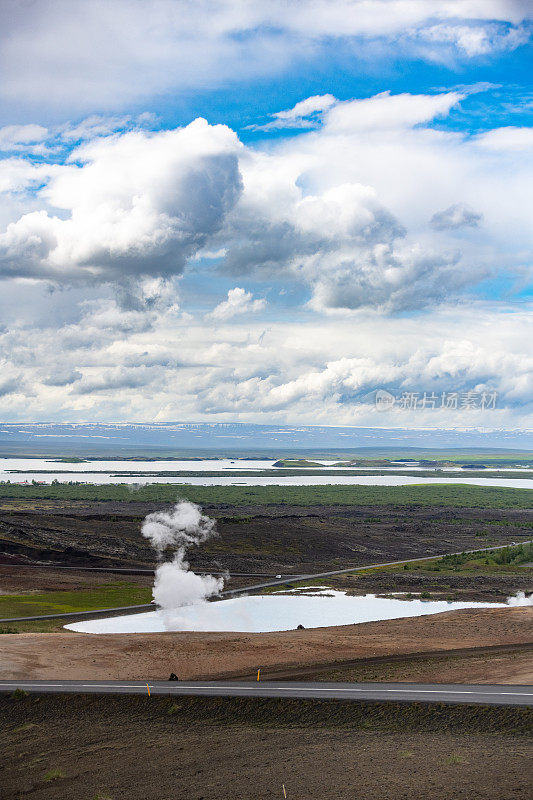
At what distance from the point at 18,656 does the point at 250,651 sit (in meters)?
16.0

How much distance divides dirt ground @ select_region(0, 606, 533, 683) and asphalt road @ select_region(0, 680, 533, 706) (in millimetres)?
2446

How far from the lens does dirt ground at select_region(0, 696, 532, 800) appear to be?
26344mm

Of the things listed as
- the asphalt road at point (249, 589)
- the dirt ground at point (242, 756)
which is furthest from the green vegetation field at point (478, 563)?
the dirt ground at point (242, 756)

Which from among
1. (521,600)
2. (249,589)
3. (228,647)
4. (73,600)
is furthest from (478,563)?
(228,647)

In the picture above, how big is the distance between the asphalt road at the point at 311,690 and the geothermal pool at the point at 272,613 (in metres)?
23.1

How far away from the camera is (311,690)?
38.6 metres

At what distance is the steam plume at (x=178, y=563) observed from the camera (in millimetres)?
79688

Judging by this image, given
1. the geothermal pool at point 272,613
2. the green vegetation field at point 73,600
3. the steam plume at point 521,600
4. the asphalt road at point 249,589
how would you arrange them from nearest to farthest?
the geothermal pool at point 272,613 < the asphalt road at point 249,589 < the green vegetation field at point 73,600 < the steam plume at point 521,600

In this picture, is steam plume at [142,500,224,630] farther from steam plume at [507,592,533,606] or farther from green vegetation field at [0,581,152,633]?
steam plume at [507,592,533,606]

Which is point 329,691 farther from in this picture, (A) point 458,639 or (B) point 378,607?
(B) point 378,607

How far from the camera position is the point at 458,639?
52.6 m

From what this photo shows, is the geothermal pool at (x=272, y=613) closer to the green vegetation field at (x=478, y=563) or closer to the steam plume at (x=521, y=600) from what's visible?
the steam plume at (x=521, y=600)

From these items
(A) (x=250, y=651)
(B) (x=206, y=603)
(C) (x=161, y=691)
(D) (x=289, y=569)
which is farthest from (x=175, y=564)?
(C) (x=161, y=691)

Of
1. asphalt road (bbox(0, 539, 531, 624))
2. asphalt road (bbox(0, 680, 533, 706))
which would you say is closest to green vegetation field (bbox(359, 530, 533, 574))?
asphalt road (bbox(0, 539, 531, 624))
